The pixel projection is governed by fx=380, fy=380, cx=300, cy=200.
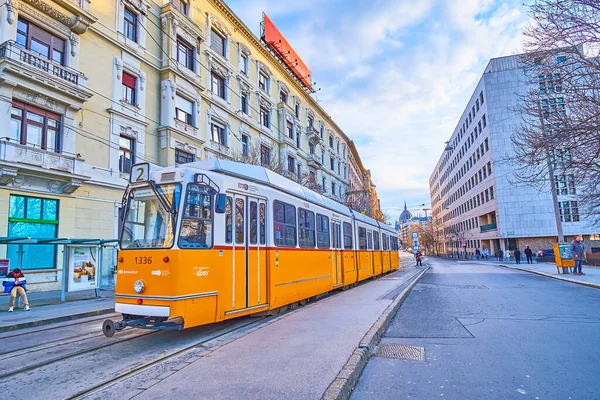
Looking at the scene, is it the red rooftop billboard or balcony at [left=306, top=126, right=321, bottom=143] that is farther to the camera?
balcony at [left=306, top=126, right=321, bottom=143]

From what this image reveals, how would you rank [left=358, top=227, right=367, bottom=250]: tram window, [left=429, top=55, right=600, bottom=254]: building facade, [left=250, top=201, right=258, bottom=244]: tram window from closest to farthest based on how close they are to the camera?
[left=250, top=201, right=258, bottom=244]: tram window, [left=358, top=227, right=367, bottom=250]: tram window, [left=429, top=55, right=600, bottom=254]: building facade

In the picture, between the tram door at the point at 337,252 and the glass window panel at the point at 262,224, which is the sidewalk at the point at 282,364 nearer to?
the glass window panel at the point at 262,224

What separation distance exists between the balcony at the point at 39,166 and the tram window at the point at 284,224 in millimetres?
11153

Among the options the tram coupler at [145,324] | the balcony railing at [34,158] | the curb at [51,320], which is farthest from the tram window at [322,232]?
the balcony railing at [34,158]

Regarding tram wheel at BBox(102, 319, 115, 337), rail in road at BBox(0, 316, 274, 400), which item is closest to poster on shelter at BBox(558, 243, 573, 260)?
rail in road at BBox(0, 316, 274, 400)

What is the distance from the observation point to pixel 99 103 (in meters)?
18.5

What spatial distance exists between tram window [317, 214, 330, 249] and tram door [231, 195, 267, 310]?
362cm

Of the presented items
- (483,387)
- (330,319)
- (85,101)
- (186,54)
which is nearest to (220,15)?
(186,54)

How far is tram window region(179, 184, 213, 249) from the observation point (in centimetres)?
667

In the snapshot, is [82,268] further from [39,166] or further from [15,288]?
[39,166]

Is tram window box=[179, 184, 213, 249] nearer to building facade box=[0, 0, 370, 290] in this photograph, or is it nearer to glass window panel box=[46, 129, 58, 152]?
building facade box=[0, 0, 370, 290]

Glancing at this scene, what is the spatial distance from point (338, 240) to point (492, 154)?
46.0 metres

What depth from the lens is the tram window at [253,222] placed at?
27.0 feet

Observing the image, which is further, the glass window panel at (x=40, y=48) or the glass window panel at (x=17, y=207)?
the glass window panel at (x=40, y=48)
